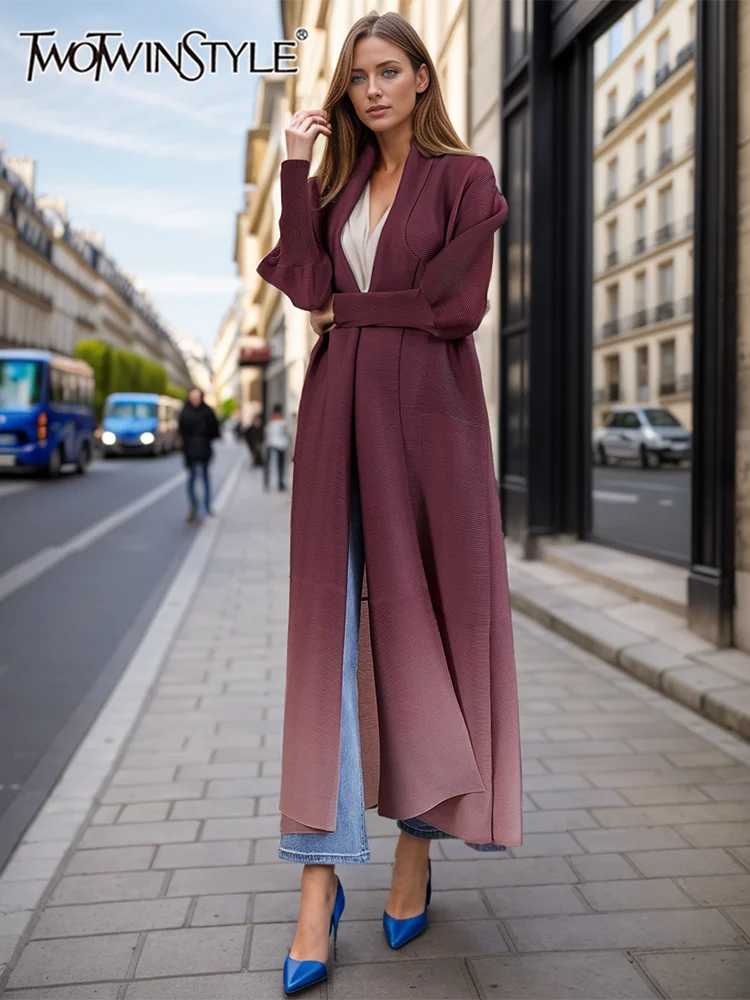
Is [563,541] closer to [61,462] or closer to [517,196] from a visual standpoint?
[517,196]

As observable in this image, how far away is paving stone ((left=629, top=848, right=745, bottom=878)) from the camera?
A: 3016 mm

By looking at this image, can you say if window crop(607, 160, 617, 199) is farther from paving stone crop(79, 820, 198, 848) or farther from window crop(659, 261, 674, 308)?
paving stone crop(79, 820, 198, 848)

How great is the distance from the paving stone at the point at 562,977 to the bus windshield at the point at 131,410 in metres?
38.7

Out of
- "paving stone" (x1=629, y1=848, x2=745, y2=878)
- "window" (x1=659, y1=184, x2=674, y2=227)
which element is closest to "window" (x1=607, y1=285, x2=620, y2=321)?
"window" (x1=659, y1=184, x2=674, y2=227)

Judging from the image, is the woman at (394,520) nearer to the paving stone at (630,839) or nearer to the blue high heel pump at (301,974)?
the blue high heel pump at (301,974)

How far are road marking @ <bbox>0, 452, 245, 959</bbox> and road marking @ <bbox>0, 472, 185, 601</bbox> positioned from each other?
1985 millimetres

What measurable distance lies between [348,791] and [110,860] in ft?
3.59

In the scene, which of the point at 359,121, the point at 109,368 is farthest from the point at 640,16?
the point at 109,368

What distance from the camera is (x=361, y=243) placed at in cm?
243

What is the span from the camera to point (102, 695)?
17.4ft

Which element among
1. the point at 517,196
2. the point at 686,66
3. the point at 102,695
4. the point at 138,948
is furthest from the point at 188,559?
the point at 138,948

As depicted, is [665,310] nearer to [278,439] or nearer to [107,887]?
[107,887]

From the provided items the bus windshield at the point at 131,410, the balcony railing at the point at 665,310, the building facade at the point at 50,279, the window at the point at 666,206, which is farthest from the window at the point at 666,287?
the building facade at the point at 50,279

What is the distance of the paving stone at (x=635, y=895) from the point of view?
279cm
